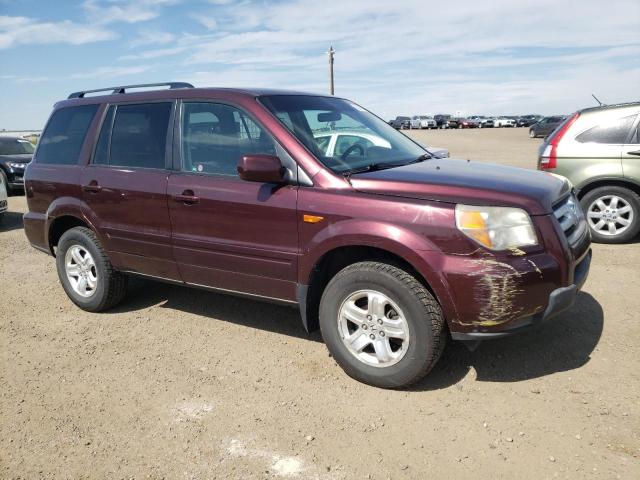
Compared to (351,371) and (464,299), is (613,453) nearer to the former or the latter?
(464,299)

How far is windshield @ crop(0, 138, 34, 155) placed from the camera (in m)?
14.2

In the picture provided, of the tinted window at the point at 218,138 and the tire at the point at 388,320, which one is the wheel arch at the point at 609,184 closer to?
the tire at the point at 388,320

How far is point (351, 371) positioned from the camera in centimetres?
344

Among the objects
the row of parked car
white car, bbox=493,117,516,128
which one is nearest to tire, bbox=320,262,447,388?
the row of parked car

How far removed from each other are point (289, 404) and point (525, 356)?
1.67m

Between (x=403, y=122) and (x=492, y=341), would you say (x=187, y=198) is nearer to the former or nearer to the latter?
(x=492, y=341)

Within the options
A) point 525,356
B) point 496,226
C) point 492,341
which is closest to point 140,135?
point 496,226

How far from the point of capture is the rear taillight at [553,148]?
6.80m

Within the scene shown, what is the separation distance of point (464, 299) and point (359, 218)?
2.51ft

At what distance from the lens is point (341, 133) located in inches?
162

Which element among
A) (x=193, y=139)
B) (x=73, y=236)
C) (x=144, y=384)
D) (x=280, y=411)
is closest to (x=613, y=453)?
(x=280, y=411)

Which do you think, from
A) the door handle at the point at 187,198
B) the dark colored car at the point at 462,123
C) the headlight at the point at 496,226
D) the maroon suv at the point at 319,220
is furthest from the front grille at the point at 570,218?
the dark colored car at the point at 462,123

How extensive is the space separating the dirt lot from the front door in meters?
0.60

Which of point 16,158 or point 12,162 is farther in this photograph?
point 16,158
